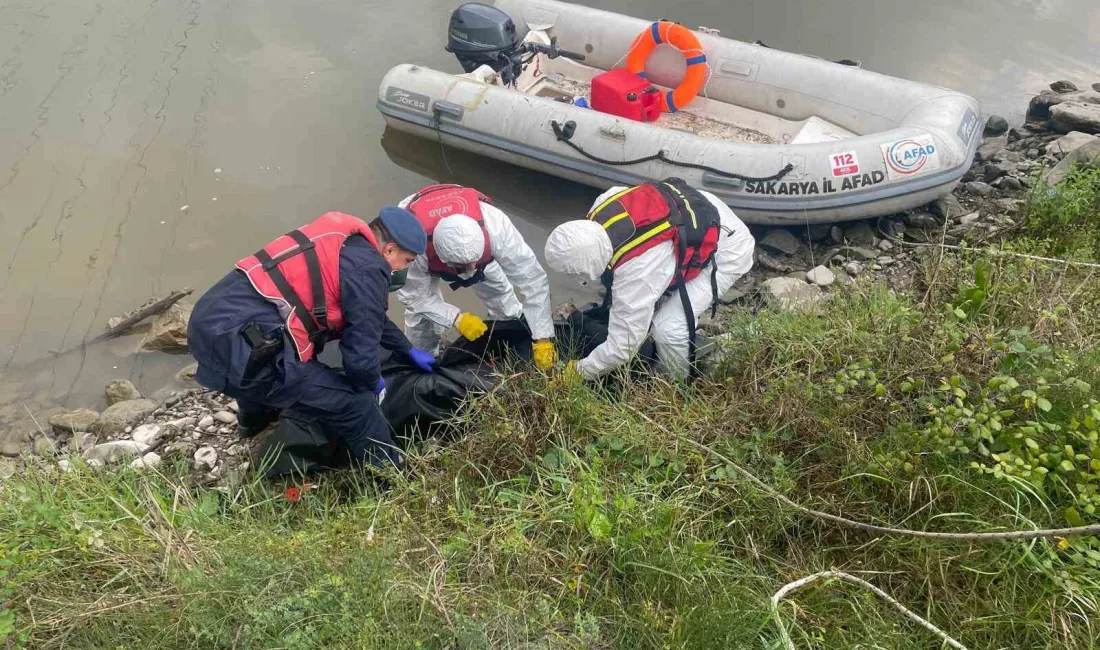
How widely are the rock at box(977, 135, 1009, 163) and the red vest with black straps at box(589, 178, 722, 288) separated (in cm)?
333

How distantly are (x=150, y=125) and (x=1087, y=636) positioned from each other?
6.77 meters

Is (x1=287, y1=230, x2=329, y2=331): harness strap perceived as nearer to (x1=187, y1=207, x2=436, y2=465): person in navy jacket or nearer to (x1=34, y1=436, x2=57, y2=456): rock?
(x1=187, y1=207, x2=436, y2=465): person in navy jacket

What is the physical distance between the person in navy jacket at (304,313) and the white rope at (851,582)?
1.56 metres

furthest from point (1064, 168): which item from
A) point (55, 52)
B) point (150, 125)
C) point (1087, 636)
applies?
point (55, 52)

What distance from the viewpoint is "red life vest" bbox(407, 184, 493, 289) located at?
10.8ft

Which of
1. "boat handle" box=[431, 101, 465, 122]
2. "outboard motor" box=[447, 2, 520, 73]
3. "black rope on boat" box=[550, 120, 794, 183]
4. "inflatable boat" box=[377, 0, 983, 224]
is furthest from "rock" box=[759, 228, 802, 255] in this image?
"outboard motor" box=[447, 2, 520, 73]

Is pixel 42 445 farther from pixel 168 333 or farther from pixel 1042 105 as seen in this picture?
pixel 1042 105

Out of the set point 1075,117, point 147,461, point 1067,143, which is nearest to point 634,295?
point 147,461

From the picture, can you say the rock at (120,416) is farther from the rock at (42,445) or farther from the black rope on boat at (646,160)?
the black rope on boat at (646,160)

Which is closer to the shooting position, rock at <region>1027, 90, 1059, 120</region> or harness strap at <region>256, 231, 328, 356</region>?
harness strap at <region>256, 231, 328, 356</region>

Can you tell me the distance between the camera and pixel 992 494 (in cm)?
215

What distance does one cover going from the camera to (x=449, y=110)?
5266 millimetres

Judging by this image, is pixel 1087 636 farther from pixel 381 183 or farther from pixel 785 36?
pixel 785 36

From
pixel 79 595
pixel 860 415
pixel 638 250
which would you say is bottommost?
pixel 79 595
